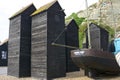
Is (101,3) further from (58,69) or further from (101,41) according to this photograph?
(58,69)

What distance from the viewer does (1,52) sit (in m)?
40.2

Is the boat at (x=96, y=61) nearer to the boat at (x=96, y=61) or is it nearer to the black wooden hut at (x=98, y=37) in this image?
the boat at (x=96, y=61)

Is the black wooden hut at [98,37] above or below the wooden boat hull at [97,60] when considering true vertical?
above

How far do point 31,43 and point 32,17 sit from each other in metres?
2.52

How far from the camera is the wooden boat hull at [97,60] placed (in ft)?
58.3

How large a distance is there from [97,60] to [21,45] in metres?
8.71

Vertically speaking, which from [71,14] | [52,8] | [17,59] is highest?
[71,14]

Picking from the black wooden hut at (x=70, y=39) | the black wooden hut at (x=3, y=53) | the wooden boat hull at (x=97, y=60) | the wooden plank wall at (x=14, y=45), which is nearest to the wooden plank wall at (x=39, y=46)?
the wooden plank wall at (x=14, y=45)

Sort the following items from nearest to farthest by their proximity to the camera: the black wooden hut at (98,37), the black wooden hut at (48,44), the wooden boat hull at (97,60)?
the wooden boat hull at (97,60) → the black wooden hut at (48,44) → the black wooden hut at (98,37)

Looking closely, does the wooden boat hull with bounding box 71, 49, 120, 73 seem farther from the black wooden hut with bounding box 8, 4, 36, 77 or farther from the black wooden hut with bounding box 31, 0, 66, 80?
the black wooden hut with bounding box 8, 4, 36, 77

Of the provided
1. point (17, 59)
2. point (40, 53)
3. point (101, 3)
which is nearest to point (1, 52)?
point (17, 59)

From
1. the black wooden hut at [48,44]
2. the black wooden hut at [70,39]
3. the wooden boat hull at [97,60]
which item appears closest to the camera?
the wooden boat hull at [97,60]

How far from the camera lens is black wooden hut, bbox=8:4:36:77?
921 inches

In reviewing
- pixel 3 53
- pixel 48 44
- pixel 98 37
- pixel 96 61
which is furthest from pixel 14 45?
pixel 3 53
